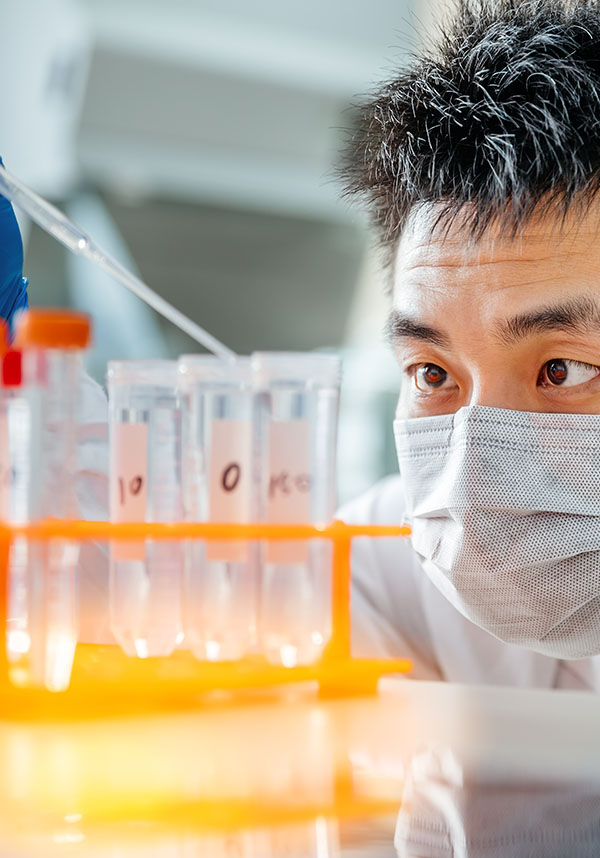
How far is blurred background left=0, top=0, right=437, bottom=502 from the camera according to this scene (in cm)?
521

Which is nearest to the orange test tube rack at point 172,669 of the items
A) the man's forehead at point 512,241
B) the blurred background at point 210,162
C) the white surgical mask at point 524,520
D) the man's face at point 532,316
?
the white surgical mask at point 524,520

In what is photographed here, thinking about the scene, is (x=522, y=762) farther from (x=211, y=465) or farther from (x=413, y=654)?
(x=413, y=654)

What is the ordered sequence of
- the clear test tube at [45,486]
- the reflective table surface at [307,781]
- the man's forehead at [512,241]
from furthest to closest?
the man's forehead at [512,241] < the clear test tube at [45,486] < the reflective table surface at [307,781]

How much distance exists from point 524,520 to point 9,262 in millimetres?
742

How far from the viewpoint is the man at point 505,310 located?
118cm

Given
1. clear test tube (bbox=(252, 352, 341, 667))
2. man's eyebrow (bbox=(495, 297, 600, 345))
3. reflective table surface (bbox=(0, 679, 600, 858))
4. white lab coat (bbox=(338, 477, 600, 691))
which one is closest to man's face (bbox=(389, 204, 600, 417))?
man's eyebrow (bbox=(495, 297, 600, 345))

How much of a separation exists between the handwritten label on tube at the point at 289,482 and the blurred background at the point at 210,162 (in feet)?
11.9

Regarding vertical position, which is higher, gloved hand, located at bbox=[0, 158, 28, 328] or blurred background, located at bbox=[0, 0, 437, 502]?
blurred background, located at bbox=[0, 0, 437, 502]

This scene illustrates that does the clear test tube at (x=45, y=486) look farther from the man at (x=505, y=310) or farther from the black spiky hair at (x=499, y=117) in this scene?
the black spiky hair at (x=499, y=117)

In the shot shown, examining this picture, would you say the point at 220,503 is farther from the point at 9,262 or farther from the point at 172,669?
the point at 9,262

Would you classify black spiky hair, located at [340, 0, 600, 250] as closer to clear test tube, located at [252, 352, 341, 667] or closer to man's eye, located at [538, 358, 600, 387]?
man's eye, located at [538, 358, 600, 387]

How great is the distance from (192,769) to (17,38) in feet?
12.4

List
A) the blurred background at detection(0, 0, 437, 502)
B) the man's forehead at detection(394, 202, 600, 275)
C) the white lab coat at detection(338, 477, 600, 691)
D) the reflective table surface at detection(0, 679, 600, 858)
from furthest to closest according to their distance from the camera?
the blurred background at detection(0, 0, 437, 502) < the white lab coat at detection(338, 477, 600, 691) < the man's forehead at detection(394, 202, 600, 275) < the reflective table surface at detection(0, 679, 600, 858)

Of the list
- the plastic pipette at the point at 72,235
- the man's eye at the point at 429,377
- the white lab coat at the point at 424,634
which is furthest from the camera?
the white lab coat at the point at 424,634
